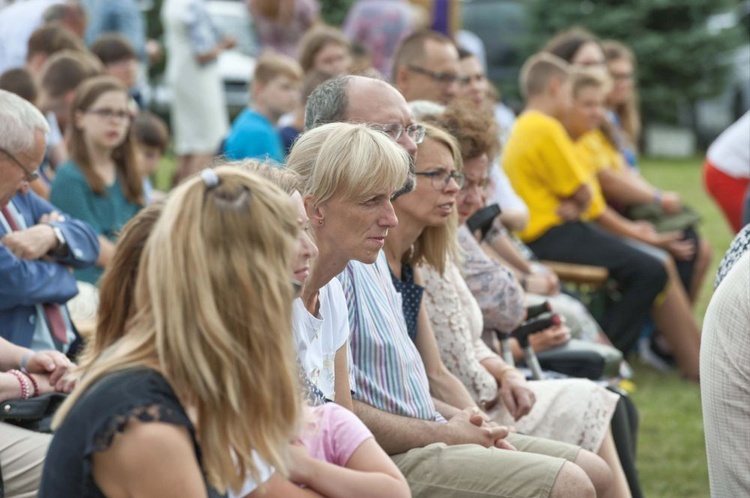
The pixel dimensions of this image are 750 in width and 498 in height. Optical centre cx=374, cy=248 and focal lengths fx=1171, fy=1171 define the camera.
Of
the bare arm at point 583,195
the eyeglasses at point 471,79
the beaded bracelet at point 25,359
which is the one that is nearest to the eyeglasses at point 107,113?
the eyeglasses at point 471,79

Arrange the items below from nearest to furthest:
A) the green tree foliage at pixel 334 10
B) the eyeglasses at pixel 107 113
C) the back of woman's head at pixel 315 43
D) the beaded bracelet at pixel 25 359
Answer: the beaded bracelet at pixel 25 359, the eyeglasses at pixel 107 113, the back of woman's head at pixel 315 43, the green tree foliage at pixel 334 10

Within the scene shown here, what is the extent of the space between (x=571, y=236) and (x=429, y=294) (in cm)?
312

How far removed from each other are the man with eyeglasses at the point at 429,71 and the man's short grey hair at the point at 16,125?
257 cm

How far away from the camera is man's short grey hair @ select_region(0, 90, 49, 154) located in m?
3.53

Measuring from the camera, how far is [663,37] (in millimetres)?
18312

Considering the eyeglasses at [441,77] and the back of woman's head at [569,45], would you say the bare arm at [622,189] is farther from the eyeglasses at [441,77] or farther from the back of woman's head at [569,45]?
the eyeglasses at [441,77]

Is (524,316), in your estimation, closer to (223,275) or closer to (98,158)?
(98,158)

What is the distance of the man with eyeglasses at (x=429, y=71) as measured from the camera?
232 inches

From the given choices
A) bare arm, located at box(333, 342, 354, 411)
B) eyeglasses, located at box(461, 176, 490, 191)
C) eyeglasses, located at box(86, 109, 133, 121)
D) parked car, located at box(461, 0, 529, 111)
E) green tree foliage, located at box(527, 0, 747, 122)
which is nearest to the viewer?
bare arm, located at box(333, 342, 354, 411)

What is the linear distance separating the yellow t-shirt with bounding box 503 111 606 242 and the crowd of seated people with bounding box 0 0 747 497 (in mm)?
13

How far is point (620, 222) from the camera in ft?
23.6

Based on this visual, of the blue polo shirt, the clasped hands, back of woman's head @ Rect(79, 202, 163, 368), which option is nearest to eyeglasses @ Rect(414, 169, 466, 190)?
the clasped hands

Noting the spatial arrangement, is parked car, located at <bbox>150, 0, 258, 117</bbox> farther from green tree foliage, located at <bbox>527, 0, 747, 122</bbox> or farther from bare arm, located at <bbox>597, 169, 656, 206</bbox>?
bare arm, located at <bbox>597, 169, 656, 206</bbox>

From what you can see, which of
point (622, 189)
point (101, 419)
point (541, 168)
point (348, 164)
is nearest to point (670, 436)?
point (541, 168)
